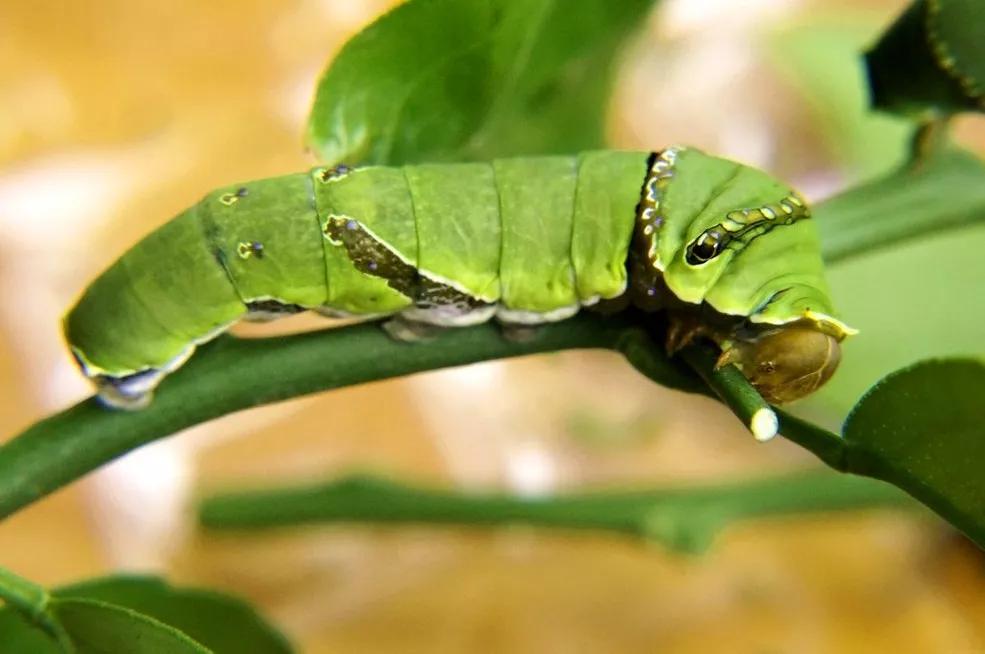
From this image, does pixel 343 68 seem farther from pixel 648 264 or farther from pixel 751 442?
pixel 751 442

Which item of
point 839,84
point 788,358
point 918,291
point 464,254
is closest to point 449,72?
point 464,254

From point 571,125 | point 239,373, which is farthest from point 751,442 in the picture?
point 239,373

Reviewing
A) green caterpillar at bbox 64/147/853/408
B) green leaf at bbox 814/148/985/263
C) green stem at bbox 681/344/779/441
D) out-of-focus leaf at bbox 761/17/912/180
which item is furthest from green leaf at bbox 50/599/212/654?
out-of-focus leaf at bbox 761/17/912/180

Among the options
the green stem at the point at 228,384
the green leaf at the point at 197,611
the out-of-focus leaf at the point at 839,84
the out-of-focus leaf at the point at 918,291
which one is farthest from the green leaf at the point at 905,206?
the out-of-focus leaf at the point at 839,84

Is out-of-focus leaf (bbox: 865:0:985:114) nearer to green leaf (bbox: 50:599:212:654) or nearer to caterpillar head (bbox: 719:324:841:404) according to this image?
caterpillar head (bbox: 719:324:841:404)

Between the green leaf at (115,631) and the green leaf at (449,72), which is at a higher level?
the green leaf at (449,72)

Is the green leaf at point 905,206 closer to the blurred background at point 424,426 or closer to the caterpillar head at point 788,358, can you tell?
the caterpillar head at point 788,358
